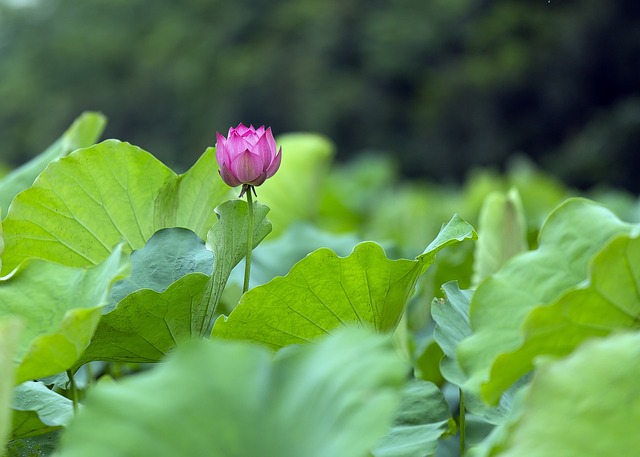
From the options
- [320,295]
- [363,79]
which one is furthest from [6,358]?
[363,79]

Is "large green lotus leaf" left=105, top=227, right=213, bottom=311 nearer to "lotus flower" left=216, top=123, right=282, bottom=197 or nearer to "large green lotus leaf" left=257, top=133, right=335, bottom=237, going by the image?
"lotus flower" left=216, top=123, right=282, bottom=197

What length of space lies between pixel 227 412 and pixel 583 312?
7.6 inches

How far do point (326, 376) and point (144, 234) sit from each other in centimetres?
37

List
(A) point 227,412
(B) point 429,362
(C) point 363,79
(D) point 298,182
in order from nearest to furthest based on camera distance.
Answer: (A) point 227,412 → (B) point 429,362 → (D) point 298,182 → (C) point 363,79

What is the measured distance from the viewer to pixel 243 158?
61 centimetres

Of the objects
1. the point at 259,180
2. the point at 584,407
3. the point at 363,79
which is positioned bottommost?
the point at 584,407

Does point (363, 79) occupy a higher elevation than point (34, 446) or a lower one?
higher

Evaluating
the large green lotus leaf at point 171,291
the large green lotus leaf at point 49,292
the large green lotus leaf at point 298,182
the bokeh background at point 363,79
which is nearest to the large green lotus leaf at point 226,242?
the large green lotus leaf at point 171,291

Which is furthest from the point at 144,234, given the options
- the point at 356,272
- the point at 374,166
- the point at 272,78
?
the point at 272,78

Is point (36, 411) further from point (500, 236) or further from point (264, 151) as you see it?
point (500, 236)

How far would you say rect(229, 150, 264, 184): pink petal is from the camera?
2.01 ft

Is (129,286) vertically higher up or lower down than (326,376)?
higher up

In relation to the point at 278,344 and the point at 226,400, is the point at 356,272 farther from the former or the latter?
the point at 226,400

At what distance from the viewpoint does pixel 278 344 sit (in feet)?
1.90
